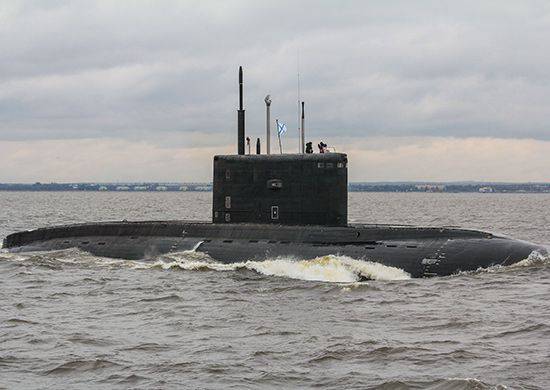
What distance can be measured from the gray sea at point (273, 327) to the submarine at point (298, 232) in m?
0.56

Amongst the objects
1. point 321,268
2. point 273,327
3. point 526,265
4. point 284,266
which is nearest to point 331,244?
point 321,268

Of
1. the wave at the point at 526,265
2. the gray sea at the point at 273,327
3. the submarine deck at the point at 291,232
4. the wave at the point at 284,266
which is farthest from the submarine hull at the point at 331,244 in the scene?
the gray sea at the point at 273,327

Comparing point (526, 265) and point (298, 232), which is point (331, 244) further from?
point (526, 265)

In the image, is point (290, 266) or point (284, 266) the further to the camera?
point (284, 266)

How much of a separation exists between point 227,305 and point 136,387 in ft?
23.9

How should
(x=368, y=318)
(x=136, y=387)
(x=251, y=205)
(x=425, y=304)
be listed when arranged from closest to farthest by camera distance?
(x=136, y=387) → (x=368, y=318) → (x=425, y=304) → (x=251, y=205)

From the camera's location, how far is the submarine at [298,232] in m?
25.0

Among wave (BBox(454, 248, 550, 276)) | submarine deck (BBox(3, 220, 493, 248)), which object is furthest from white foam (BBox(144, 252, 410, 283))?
wave (BBox(454, 248, 550, 276))

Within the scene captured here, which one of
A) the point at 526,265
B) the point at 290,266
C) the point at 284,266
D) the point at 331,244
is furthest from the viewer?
the point at 331,244

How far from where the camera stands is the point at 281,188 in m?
27.7

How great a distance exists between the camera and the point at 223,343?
16.4 meters

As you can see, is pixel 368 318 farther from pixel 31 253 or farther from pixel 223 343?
pixel 31 253

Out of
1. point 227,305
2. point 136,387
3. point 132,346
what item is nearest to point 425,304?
point 227,305

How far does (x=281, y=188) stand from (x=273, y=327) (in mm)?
10328
